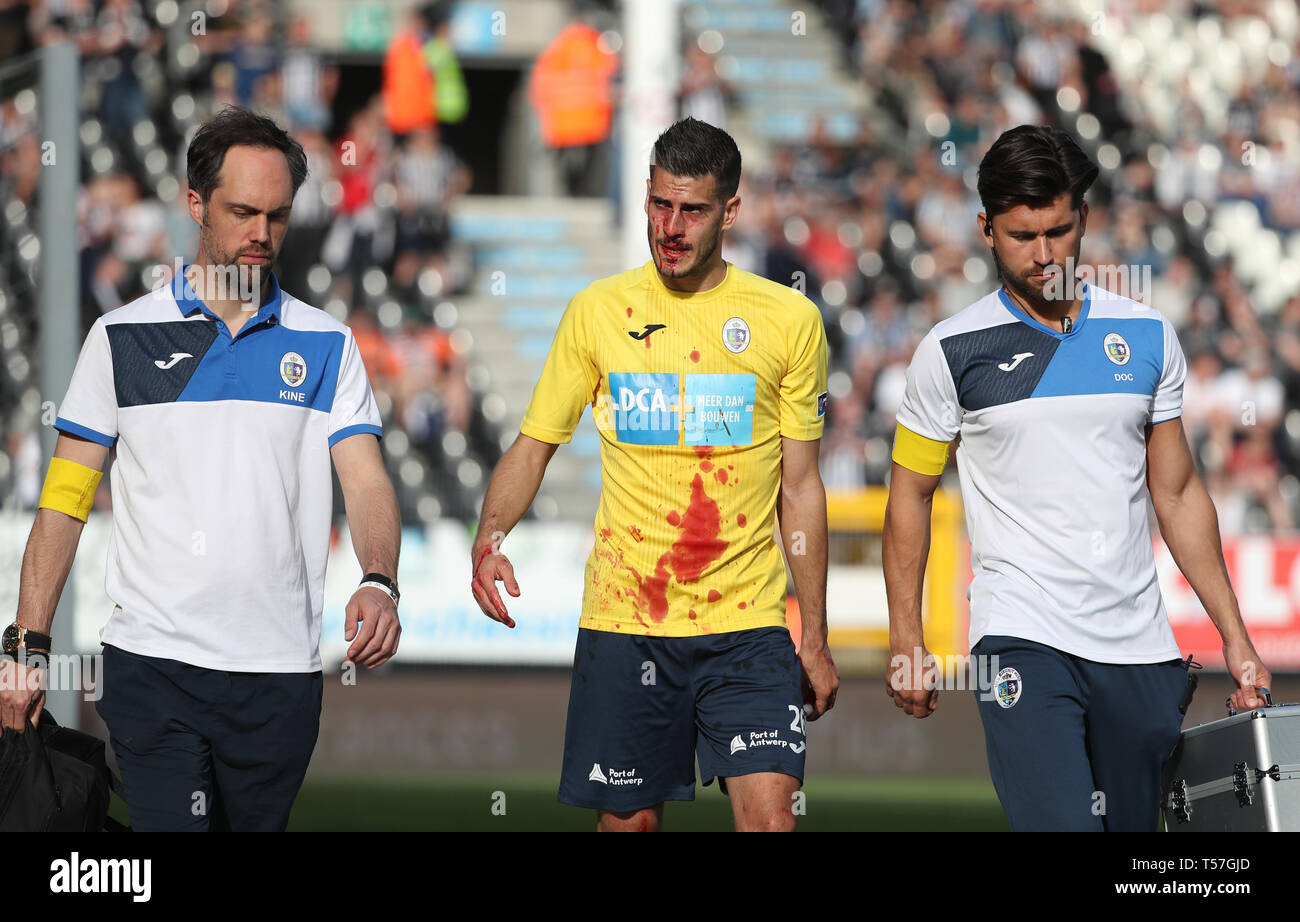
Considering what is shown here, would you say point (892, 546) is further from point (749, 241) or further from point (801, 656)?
point (749, 241)

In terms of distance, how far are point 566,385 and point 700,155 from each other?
783mm

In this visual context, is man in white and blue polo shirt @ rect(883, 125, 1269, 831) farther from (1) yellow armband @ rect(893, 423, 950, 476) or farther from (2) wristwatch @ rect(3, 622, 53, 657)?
(2) wristwatch @ rect(3, 622, 53, 657)

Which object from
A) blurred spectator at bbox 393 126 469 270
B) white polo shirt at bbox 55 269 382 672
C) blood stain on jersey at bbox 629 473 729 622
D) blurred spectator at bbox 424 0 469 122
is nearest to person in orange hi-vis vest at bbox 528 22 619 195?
blurred spectator at bbox 424 0 469 122

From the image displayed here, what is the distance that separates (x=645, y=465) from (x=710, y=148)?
2.99ft

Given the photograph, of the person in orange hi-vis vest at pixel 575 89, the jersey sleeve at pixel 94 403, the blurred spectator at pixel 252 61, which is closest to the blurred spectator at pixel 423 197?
the blurred spectator at pixel 252 61

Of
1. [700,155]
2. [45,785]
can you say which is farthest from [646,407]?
[45,785]

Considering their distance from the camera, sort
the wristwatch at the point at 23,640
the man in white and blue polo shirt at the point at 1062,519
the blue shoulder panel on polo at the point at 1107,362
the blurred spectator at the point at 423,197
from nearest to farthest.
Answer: the wristwatch at the point at 23,640 < the man in white and blue polo shirt at the point at 1062,519 < the blue shoulder panel on polo at the point at 1107,362 < the blurred spectator at the point at 423,197

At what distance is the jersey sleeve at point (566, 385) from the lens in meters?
5.41

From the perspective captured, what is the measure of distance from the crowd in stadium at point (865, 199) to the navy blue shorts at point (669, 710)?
28.1 feet

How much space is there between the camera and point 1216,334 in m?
16.5

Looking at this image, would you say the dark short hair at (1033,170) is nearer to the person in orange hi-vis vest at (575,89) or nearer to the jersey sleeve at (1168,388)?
the jersey sleeve at (1168,388)

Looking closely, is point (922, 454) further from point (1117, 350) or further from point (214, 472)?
point (214, 472)

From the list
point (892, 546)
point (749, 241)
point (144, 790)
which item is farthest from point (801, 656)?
point (749, 241)

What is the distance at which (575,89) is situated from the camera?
17.7 meters
